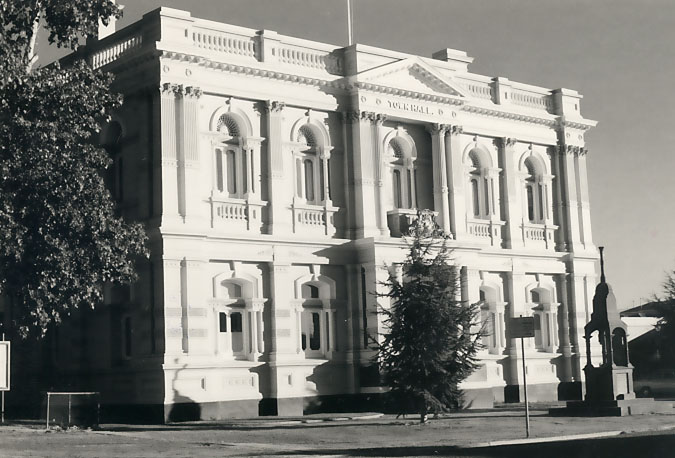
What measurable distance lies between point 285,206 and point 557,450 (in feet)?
59.6

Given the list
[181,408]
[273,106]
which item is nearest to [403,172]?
[273,106]

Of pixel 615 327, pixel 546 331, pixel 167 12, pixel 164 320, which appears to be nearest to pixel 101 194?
pixel 164 320

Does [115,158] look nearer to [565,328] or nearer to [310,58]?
[310,58]

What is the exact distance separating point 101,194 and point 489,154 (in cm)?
1966

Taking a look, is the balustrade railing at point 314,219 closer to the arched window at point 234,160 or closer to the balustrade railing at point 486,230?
the arched window at point 234,160

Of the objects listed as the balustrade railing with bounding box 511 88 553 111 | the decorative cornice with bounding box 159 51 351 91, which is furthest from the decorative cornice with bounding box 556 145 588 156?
the decorative cornice with bounding box 159 51 351 91

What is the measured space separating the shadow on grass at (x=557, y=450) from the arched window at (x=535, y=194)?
2281cm

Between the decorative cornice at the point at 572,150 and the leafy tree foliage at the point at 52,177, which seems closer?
the leafy tree foliage at the point at 52,177

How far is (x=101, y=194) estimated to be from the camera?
3066 cm

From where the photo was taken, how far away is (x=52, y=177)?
96.6ft

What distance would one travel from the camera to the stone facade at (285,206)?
116 ft

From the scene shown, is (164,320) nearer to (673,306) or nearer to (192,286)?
(192,286)

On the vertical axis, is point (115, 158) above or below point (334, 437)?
above

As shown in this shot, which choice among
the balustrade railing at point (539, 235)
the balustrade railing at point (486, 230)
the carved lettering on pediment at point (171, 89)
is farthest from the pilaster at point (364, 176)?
the balustrade railing at point (539, 235)
